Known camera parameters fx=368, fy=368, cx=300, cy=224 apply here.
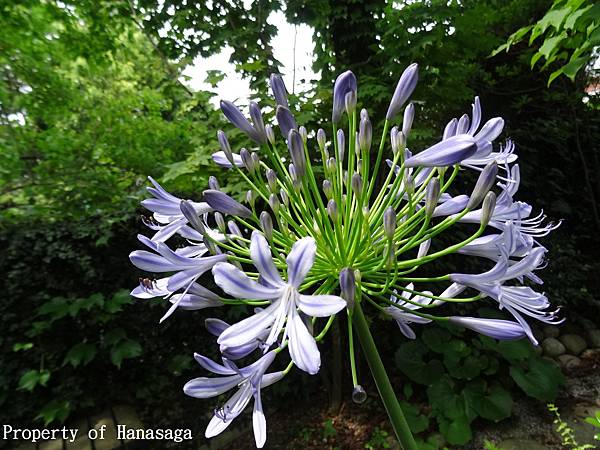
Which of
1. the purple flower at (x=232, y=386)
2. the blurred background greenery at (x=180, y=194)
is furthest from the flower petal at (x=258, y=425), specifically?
the blurred background greenery at (x=180, y=194)

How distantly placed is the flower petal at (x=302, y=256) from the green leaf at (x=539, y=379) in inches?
171

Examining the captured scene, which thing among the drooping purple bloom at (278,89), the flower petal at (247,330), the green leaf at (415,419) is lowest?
the green leaf at (415,419)

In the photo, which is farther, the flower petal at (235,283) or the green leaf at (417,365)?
the green leaf at (417,365)

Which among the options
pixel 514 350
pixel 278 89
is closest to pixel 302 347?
pixel 278 89

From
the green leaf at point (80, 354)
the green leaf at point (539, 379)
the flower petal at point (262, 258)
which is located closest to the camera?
the flower petal at point (262, 258)

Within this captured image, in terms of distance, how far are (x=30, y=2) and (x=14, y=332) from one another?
4.28 metres

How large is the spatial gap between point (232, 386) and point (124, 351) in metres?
3.12

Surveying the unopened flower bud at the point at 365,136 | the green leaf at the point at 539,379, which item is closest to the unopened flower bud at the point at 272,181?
the unopened flower bud at the point at 365,136

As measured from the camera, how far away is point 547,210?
6828 millimetres

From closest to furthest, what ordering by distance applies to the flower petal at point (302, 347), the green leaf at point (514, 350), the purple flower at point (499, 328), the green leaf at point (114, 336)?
the flower petal at point (302, 347) < the purple flower at point (499, 328) < the green leaf at point (114, 336) < the green leaf at point (514, 350)

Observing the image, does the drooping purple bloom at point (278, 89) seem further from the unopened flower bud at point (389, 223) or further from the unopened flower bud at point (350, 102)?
the unopened flower bud at point (389, 223)

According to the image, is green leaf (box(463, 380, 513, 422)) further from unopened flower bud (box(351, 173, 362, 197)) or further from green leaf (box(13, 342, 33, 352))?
green leaf (box(13, 342, 33, 352))

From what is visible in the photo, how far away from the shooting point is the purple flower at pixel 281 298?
0.82 m

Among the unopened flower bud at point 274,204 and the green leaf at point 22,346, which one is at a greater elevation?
the unopened flower bud at point 274,204
